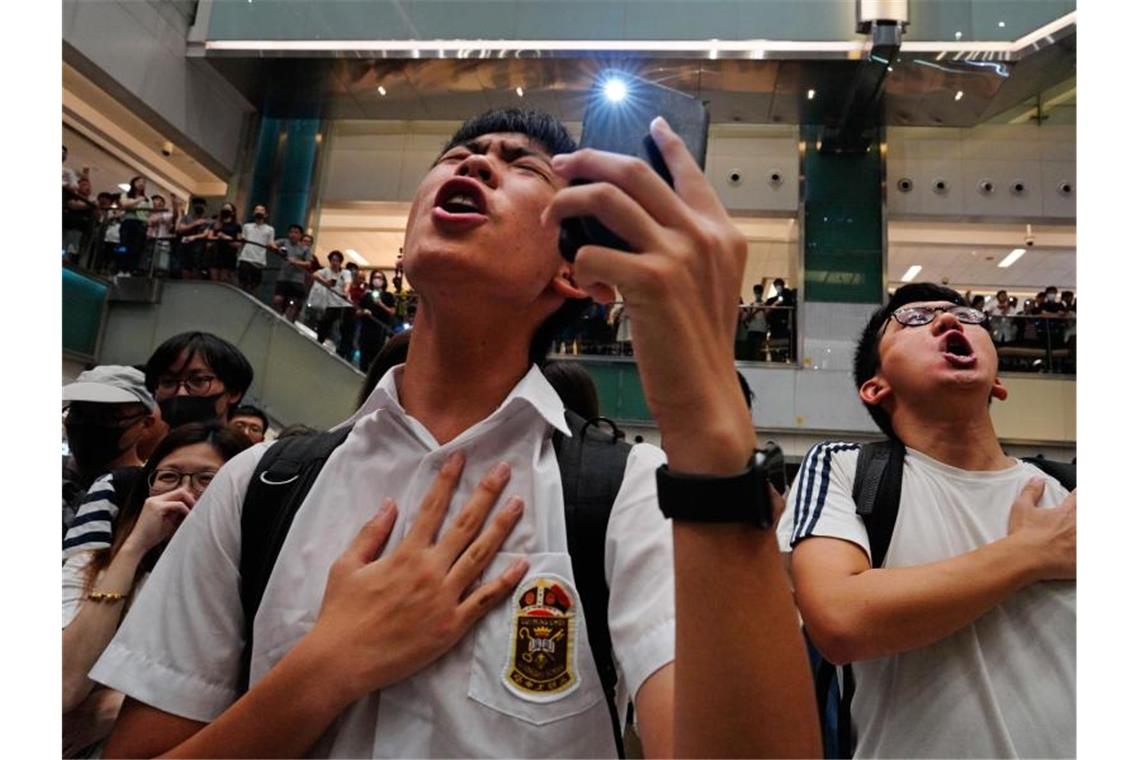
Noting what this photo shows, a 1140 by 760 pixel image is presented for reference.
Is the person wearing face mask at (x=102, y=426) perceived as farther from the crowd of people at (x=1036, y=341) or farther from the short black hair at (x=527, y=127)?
the crowd of people at (x=1036, y=341)

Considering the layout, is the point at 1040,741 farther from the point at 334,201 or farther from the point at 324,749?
the point at 334,201

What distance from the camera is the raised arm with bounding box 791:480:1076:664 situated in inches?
52.2

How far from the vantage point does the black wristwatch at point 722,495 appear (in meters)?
0.69

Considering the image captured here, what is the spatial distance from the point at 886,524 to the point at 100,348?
956 cm

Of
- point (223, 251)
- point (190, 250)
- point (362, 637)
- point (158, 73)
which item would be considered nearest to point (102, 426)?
point (362, 637)

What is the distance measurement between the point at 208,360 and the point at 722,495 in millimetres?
2986

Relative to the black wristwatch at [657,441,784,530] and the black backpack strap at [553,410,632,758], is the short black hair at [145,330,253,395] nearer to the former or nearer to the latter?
the black backpack strap at [553,410,632,758]

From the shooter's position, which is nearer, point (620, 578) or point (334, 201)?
point (620, 578)

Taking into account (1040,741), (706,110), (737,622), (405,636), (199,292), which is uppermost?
(199,292)

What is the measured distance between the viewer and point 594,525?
108 centimetres

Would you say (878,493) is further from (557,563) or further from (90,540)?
(90,540)

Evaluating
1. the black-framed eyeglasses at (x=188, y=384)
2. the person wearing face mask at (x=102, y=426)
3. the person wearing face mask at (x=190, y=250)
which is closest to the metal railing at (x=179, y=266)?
the person wearing face mask at (x=190, y=250)

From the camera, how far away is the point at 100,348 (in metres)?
8.95

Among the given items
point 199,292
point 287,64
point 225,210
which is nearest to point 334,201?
point 287,64
